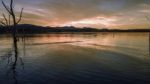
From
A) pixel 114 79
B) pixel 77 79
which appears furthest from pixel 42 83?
pixel 114 79

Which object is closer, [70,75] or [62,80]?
[62,80]

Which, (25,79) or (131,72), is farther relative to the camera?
(131,72)

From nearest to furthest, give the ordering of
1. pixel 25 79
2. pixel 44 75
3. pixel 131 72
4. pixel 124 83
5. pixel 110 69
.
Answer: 1. pixel 124 83
2. pixel 25 79
3. pixel 44 75
4. pixel 131 72
5. pixel 110 69

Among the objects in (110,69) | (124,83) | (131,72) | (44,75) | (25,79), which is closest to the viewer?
(124,83)

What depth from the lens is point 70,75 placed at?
15555 mm

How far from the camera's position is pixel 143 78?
47.8 ft

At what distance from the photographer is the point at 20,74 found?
15.9 m

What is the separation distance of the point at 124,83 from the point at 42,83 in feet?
17.4

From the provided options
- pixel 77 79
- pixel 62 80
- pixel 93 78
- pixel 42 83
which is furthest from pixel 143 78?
pixel 42 83

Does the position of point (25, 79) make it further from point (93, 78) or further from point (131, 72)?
point (131, 72)

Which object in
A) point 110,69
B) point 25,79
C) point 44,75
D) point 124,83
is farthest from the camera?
point 110,69

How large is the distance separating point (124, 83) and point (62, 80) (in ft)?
13.6

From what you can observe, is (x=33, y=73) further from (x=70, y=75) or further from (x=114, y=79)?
(x=114, y=79)

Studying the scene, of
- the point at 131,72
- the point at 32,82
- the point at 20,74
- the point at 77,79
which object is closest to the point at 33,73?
the point at 20,74
